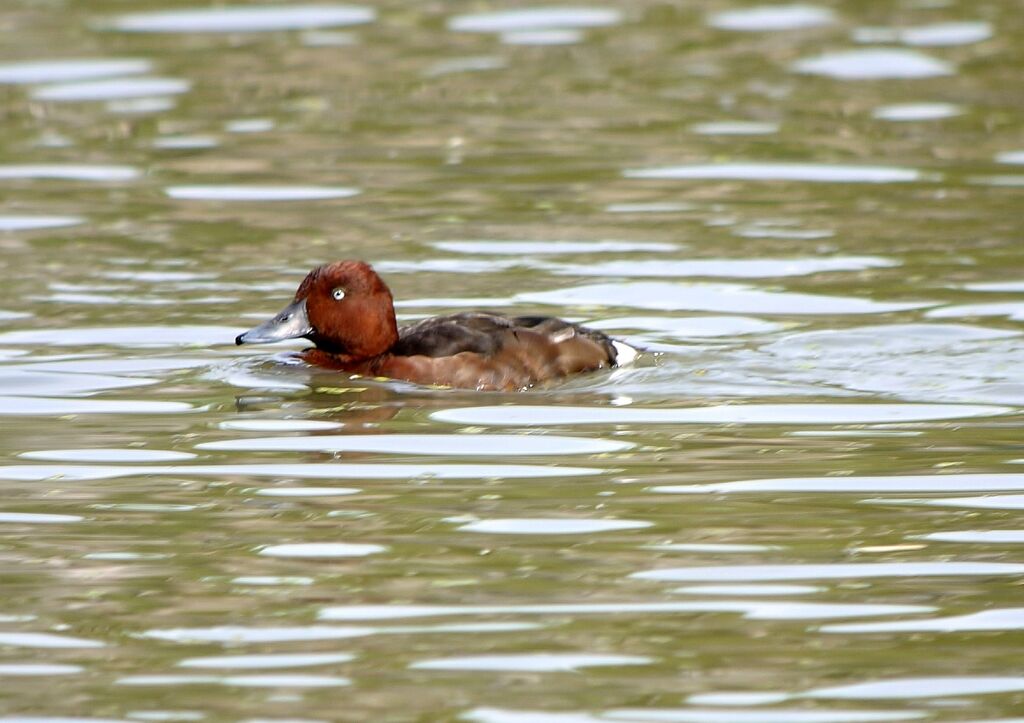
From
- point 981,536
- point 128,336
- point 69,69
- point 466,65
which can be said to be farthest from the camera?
point 69,69

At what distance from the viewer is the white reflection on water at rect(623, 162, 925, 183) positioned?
607 inches

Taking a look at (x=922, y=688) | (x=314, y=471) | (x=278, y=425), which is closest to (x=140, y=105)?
(x=278, y=425)

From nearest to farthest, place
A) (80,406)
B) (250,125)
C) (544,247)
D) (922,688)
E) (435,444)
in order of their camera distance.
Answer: (922,688) < (435,444) < (80,406) < (544,247) < (250,125)

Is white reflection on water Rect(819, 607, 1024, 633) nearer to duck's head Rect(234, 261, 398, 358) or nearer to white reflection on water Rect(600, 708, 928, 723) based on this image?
white reflection on water Rect(600, 708, 928, 723)

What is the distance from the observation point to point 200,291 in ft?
41.5

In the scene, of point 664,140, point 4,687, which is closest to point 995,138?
point 664,140

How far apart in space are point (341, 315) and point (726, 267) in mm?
3369

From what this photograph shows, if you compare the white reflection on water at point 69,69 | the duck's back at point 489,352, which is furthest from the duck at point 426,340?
the white reflection on water at point 69,69

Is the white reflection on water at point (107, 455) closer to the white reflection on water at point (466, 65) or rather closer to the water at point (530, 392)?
the water at point (530, 392)

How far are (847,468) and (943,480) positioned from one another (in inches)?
14.8

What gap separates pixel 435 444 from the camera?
29.9 ft

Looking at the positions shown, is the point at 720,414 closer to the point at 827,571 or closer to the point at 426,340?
the point at 426,340

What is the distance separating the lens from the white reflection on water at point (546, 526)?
302 inches

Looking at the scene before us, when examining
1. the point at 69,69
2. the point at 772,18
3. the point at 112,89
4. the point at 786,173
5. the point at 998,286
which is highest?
the point at 69,69
